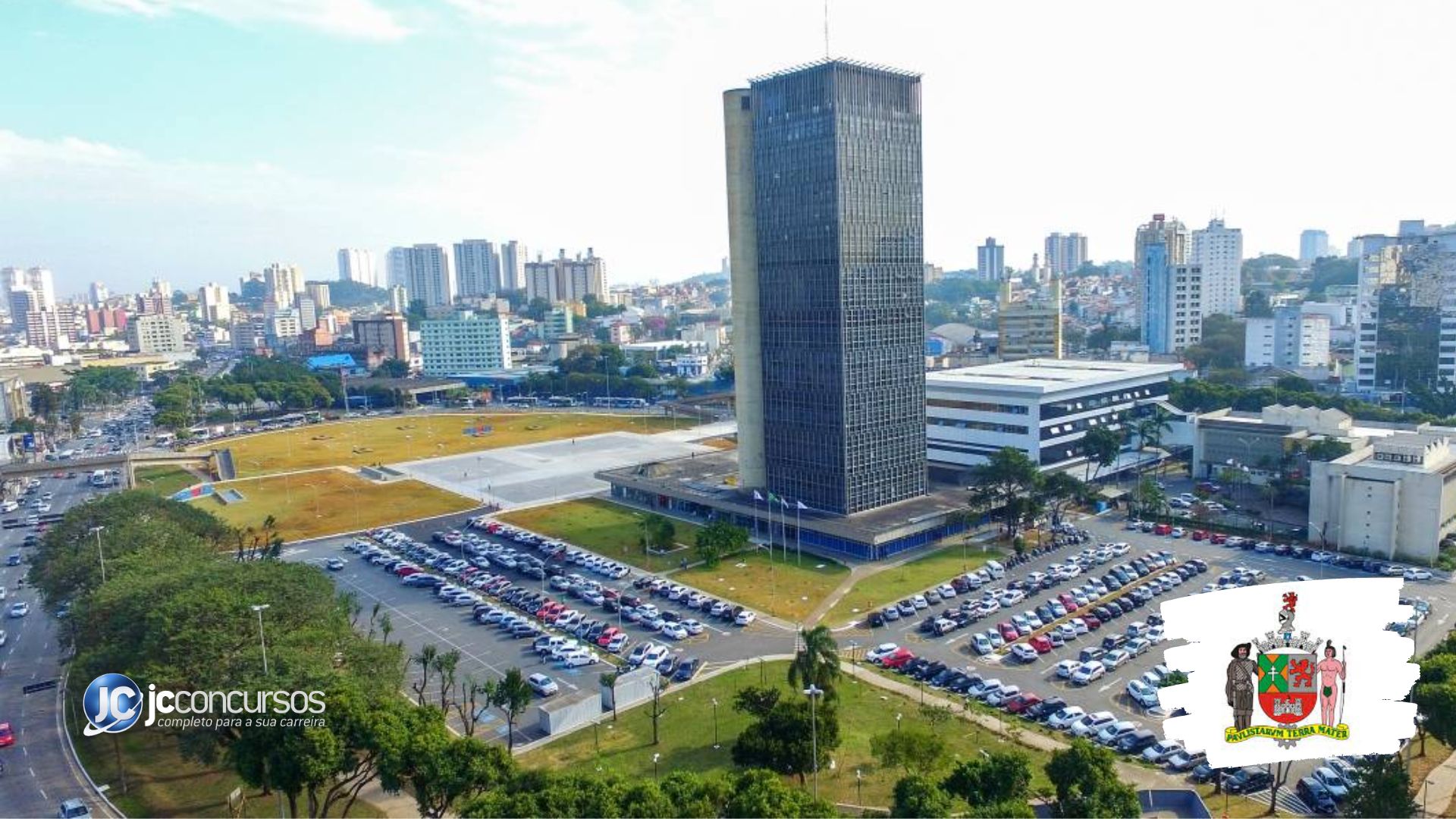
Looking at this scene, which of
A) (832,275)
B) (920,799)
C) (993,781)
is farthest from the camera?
(832,275)

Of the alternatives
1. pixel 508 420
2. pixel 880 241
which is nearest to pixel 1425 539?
pixel 880 241

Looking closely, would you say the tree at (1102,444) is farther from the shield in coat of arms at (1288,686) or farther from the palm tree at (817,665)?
the shield in coat of arms at (1288,686)

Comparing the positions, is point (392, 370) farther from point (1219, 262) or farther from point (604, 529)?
point (1219, 262)

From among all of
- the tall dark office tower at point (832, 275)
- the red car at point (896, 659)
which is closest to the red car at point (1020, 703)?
the red car at point (896, 659)

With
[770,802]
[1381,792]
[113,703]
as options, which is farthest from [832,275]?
[113,703]

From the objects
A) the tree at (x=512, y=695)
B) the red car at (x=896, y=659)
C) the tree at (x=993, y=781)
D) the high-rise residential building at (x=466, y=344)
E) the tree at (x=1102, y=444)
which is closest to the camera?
the tree at (x=993, y=781)

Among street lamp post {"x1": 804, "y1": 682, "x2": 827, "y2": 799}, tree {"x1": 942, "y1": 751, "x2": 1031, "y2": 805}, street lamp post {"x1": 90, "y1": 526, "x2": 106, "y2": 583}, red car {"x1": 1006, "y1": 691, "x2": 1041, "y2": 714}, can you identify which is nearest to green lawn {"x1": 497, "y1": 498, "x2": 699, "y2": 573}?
red car {"x1": 1006, "y1": 691, "x2": 1041, "y2": 714}
